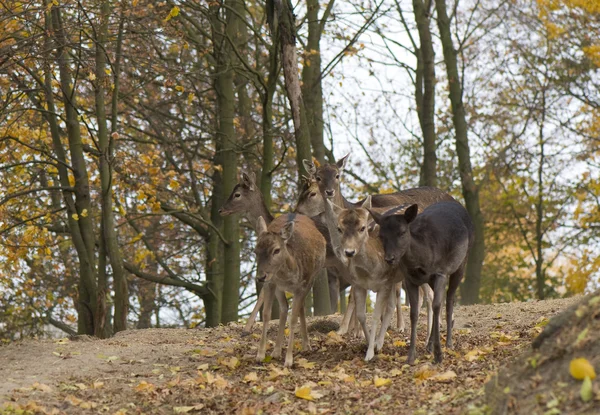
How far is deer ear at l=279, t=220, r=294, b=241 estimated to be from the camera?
1026 cm

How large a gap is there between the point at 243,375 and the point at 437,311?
222cm

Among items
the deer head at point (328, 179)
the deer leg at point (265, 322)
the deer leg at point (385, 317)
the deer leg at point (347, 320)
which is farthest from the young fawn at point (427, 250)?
the deer head at point (328, 179)

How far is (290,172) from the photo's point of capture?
77.5 feet

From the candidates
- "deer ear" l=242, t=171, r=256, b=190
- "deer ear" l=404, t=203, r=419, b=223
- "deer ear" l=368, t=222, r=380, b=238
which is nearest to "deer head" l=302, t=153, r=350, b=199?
"deer ear" l=242, t=171, r=256, b=190

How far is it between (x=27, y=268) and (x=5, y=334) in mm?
1679

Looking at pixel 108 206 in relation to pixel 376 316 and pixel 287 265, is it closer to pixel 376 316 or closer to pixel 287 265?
pixel 287 265

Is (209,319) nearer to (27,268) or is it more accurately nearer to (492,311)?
(27,268)

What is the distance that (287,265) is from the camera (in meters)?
10.3

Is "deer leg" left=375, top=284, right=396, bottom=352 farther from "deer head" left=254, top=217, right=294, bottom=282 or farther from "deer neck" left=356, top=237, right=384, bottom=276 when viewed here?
"deer head" left=254, top=217, right=294, bottom=282

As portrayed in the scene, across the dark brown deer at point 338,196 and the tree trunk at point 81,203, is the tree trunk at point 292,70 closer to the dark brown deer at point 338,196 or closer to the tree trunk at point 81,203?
the dark brown deer at point 338,196

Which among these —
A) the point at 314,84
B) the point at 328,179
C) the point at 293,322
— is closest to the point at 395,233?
the point at 293,322

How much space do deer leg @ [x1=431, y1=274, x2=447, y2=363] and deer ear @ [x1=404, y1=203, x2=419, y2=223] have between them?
726mm

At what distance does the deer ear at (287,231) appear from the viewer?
10.3 m

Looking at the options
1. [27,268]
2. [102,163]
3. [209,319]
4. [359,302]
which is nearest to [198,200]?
[209,319]
